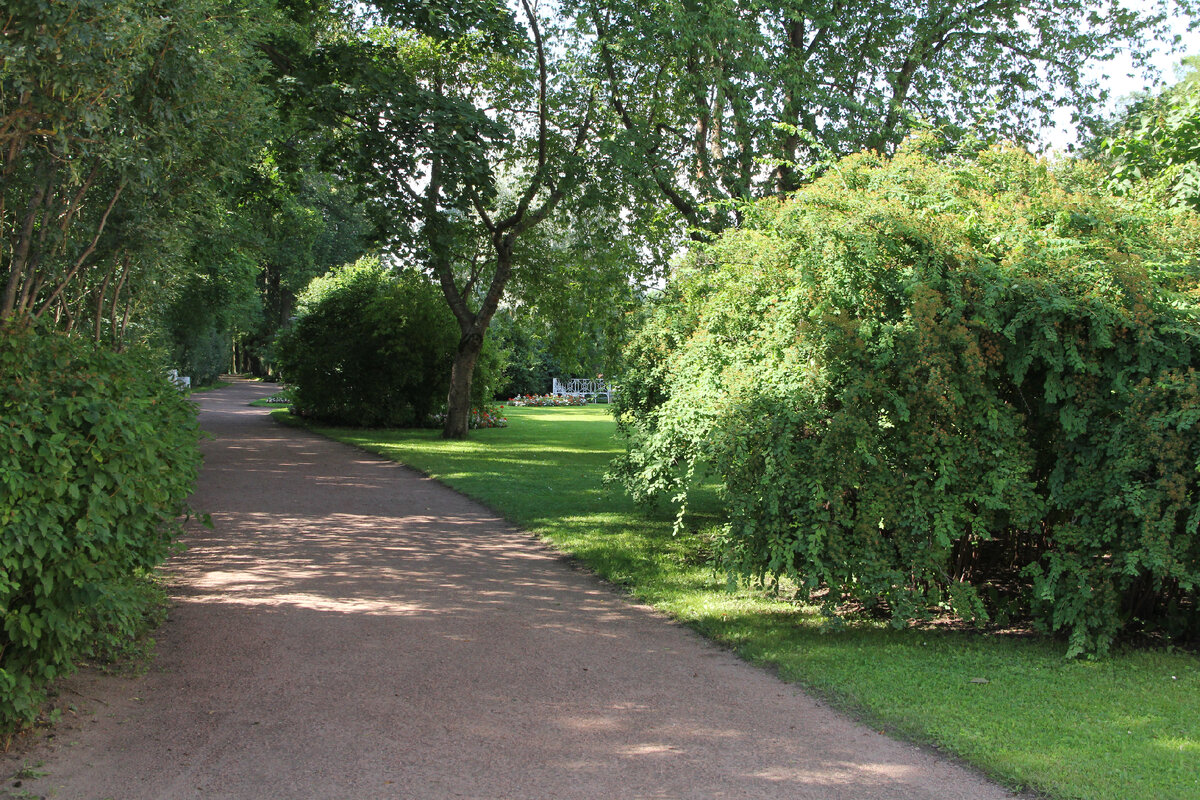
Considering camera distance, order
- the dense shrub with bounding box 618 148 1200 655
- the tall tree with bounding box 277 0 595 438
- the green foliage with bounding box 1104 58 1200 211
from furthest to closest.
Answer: the tall tree with bounding box 277 0 595 438 < the green foliage with bounding box 1104 58 1200 211 < the dense shrub with bounding box 618 148 1200 655

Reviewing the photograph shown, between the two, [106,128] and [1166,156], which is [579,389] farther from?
[106,128]

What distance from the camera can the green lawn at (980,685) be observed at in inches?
162

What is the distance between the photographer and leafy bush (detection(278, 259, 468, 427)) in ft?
81.4

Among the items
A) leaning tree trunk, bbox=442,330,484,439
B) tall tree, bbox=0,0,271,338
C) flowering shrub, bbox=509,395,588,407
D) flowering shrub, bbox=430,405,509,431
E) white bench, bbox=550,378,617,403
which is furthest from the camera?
white bench, bbox=550,378,617,403

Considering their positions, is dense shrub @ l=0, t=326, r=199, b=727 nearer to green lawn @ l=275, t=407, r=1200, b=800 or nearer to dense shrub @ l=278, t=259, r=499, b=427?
green lawn @ l=275, t=407, r=1200, b=800

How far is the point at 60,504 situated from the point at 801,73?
40.6ft

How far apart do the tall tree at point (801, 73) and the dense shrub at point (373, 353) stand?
34.6ft

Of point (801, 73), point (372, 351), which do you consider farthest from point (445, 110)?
point (372, 351)

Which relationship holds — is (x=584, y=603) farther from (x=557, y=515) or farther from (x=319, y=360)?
(x=319, y=360)

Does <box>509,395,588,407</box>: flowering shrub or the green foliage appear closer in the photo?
the green foliage

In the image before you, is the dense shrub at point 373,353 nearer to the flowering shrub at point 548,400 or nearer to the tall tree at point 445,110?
the tall tree at point 445,110

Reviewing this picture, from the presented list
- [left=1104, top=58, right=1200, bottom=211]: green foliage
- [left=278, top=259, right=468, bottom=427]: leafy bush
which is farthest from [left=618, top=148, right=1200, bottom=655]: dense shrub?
[left=278, top=259, right=468, bottom=427]: leafy bush

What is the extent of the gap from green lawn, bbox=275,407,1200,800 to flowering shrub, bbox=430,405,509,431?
690 inches

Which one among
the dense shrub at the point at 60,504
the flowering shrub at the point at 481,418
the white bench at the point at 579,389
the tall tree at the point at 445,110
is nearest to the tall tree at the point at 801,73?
the tall tree at the point at 445,110
